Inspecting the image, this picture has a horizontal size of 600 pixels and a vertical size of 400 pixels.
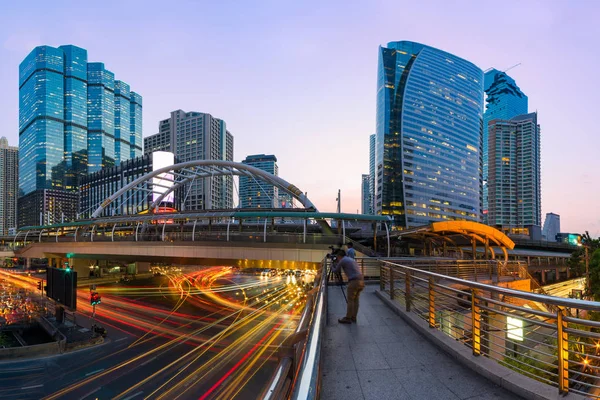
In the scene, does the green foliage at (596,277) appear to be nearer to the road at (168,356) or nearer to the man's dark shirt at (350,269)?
the road at (168,356)

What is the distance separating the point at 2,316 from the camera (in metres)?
30.7

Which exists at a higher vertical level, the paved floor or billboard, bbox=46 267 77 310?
the paved floor

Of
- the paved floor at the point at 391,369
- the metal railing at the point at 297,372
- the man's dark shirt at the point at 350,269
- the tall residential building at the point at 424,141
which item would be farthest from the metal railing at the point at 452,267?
the tall residential building at the point at 424,141

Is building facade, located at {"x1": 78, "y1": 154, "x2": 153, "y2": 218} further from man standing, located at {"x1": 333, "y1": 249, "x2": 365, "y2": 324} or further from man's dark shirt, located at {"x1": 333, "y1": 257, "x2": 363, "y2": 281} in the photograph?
man's dark shirt, located at {"x1": 333, "y1": 257, "x2": 363, "y2": 281}

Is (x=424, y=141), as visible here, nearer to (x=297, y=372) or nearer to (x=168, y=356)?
(x=168, y=356)

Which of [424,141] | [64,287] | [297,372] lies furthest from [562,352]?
[424,141]

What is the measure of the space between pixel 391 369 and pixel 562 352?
236 centimetres

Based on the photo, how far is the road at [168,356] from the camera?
54.4 feet

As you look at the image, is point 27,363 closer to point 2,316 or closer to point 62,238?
point 2,316

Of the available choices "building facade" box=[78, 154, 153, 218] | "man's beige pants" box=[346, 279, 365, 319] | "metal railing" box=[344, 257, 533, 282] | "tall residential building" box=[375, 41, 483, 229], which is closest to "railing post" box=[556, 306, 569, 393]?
"man's beige pants" box=[346, 279, 365, 319]


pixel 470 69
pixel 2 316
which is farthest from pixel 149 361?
pixel 470 69

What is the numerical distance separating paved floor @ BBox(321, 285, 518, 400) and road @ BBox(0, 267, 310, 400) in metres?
11.6

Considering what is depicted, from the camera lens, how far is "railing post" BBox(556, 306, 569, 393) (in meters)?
3.71

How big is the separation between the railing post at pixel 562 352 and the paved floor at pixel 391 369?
2.02 feet
